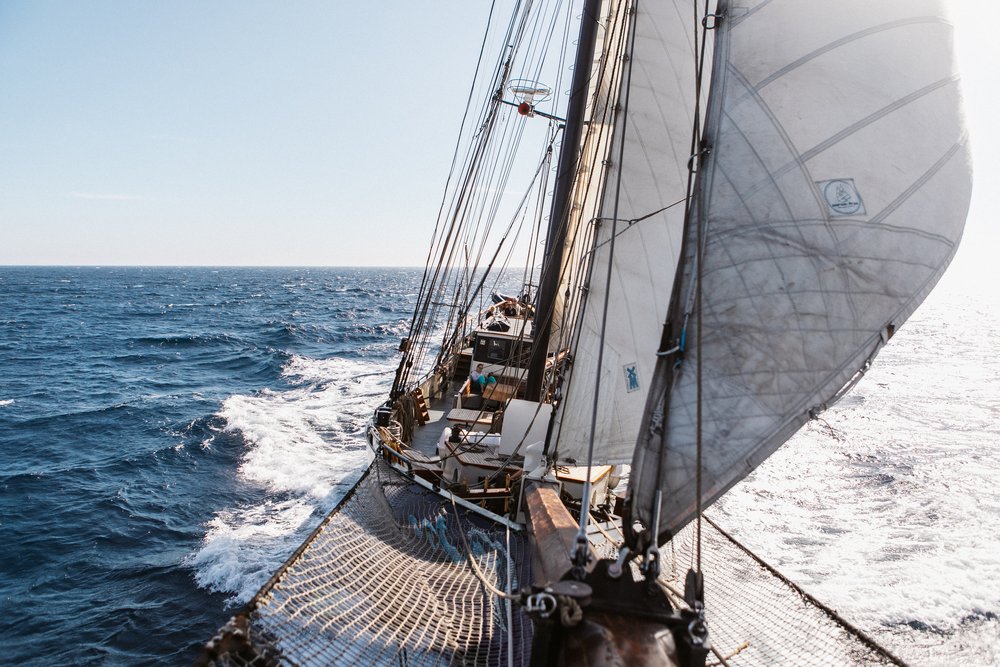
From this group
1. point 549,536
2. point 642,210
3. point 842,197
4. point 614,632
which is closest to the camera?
point 614,632

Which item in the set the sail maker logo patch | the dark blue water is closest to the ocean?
the dark blue water

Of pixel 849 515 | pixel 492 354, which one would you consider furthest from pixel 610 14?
pixel 849 515

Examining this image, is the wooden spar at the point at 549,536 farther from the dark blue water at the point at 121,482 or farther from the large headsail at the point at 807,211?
the dark blue water at the point at 121,482

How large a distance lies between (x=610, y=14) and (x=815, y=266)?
34.8 feet

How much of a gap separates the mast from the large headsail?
773 centimetres

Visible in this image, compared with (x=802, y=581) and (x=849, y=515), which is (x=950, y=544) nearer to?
(x=849, y=515)

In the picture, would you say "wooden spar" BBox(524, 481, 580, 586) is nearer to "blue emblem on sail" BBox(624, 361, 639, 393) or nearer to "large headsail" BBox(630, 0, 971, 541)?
"large headsail" BBox(630, 0, 971, 541)

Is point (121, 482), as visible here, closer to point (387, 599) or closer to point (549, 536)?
point (387, 599)

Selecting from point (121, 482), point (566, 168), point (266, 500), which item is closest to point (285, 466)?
point (266, 500)

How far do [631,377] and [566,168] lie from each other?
6.14 meters

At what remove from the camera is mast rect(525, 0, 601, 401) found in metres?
12.2

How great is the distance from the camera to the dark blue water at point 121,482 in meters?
11.5

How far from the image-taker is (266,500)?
54.9 ft

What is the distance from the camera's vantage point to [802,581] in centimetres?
1273
